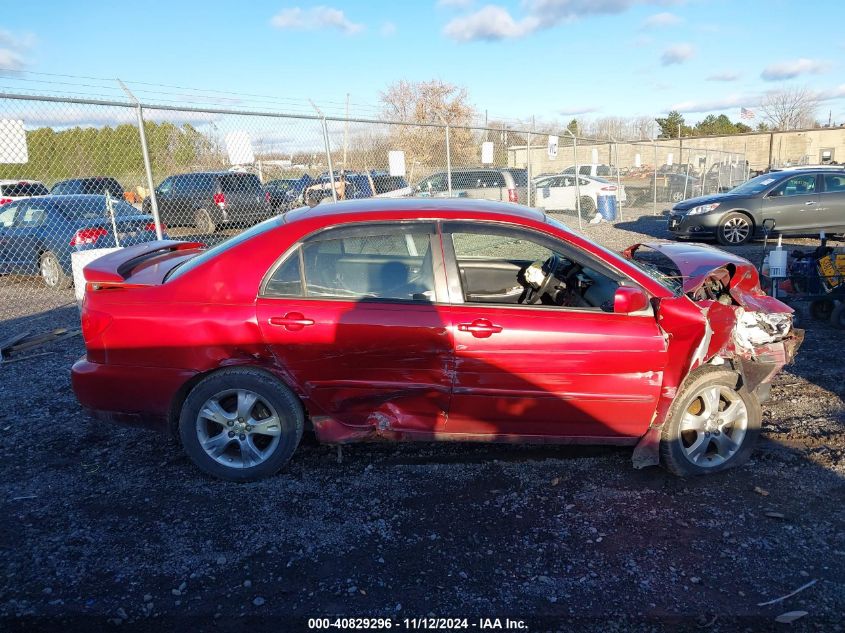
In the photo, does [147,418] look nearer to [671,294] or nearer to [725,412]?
[671,294]

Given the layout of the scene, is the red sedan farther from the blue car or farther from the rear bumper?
the blue car

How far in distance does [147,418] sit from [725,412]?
11.4 ft

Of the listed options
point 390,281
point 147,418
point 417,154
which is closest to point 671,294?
point 390,281

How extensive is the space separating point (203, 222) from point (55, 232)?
2.78 meters

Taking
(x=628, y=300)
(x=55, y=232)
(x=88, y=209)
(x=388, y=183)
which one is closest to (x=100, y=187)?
(x=88, y=209)

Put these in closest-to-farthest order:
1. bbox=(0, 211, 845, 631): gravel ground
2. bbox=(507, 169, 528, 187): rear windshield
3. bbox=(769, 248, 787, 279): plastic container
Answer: bbox=(0, 211, 845, 631): gravel ground → bbox=(769, 248, 787, 279): plastic container → bbox=(507, 169, 528, 187): rear windshield

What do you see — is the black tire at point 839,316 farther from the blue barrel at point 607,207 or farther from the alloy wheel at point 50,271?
the blue barrel at point 607,207

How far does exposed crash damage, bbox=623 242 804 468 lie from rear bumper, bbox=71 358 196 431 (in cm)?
275

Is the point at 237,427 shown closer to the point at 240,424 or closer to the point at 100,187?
the point at 240,424

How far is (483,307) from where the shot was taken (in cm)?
354

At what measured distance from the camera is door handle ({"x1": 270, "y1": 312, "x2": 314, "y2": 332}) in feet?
11.6

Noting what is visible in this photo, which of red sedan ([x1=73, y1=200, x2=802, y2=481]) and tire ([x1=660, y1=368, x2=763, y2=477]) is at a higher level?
red sedan ([x1=73, y1=200, x2=802, y2=481])

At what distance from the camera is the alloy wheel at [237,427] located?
3.64m

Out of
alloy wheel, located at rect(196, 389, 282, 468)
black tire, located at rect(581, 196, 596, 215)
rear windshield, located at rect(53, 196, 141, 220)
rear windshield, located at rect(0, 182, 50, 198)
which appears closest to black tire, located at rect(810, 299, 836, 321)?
alloy wheel, located at rect(196, 389, 282, 468)
